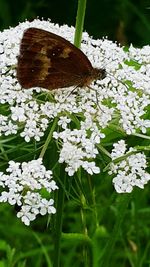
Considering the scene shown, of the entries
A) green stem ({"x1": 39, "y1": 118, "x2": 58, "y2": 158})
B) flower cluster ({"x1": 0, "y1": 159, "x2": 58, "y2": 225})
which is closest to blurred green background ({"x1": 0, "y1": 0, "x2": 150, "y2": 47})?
green stem ({"x1": 39, "y1": 118, "x2": 58, "y2": 158})

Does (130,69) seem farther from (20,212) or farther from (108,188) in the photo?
(108,188)

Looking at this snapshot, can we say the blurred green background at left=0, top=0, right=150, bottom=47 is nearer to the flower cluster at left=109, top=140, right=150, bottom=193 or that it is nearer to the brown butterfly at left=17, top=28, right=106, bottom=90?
the brown butterfly at left=17, top=28, right=106, bottom=90

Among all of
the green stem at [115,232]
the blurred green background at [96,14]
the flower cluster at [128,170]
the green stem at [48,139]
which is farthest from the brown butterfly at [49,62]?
the blurred green background at [96,14]

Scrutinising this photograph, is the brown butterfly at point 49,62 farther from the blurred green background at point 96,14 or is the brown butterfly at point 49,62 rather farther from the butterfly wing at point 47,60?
the blurred green background at point 96,14

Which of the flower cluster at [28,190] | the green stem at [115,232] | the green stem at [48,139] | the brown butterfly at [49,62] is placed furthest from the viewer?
the green stem at [115,232]

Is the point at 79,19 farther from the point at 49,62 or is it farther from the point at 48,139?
the point at 48,139
